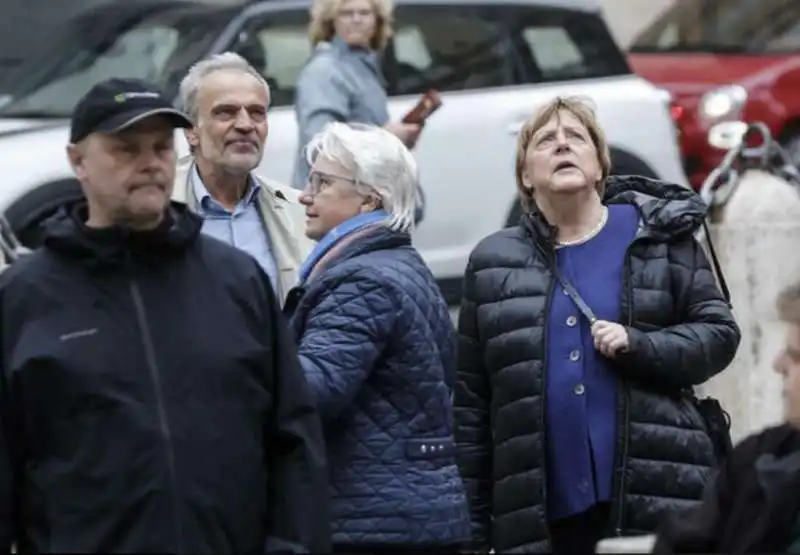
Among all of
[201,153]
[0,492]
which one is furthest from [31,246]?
[0,492]

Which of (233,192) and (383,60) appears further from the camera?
(383,60)

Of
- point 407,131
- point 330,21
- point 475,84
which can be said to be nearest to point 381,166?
point 407,131

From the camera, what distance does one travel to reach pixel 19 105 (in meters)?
11.3

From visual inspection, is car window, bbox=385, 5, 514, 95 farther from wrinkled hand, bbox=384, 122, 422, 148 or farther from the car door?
wrinkled hand, bbox=384, 122, 422, 148

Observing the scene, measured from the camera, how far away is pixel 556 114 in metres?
6.00

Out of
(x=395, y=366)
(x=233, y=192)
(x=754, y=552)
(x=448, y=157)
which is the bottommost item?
(x=754, y=552)

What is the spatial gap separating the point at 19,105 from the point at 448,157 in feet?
6.73

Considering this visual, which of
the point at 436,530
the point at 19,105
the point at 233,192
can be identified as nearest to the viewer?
the point at 436,530

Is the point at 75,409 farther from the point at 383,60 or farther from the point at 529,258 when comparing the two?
the point at 383,60

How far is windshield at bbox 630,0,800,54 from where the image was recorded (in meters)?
15.8

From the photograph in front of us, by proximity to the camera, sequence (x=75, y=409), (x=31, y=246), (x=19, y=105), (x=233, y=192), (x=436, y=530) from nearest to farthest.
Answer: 1. (x=75, y=409)
2. (x=436, y=530)
3. (x=233, y=192)
4. (x=31, y=246)
5. (x=19, y=105)

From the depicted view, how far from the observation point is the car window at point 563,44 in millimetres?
12258

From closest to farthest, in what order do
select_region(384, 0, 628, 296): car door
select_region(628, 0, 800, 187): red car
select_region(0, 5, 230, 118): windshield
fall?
1. select_region(0, 5, 230, 118): windshield
2. select_region(384, 0, 628, 296): car door
3. select_region(628, 0, 800, 187): red car

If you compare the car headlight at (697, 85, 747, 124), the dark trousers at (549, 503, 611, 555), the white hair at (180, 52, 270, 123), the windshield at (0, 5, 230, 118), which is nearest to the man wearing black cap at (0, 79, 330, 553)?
the dark trousers at (549, 503, 611, 555)
